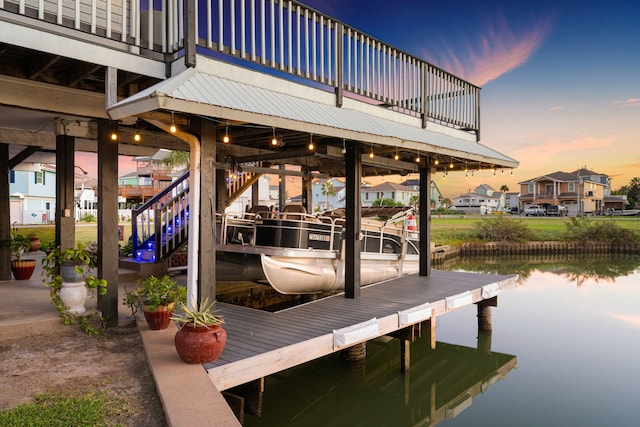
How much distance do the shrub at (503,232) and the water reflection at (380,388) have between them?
2253 cm

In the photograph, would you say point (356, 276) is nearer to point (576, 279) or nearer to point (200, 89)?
point (200, 89)

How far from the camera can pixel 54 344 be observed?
5227 millimetres

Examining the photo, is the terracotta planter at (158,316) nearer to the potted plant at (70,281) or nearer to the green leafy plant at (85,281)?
the green leafy plant at (85,281)

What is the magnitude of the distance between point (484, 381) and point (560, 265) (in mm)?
19758

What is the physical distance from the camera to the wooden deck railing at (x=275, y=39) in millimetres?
5316

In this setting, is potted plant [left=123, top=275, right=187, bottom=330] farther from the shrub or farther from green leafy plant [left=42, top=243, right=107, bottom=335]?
the shrub

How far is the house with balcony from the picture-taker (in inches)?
2378

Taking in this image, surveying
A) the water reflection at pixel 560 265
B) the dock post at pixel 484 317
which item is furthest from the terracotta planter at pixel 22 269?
the water reflection at pixel 560 265

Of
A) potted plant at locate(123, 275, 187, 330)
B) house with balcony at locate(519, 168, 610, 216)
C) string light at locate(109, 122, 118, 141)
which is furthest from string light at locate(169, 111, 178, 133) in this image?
house with balcony at locate(519, 168, 610, 216)

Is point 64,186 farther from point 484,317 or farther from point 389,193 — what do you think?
point 389,193

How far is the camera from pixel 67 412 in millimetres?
3469

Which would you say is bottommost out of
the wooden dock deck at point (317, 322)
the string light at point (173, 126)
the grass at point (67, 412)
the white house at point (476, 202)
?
the wooden dock deck at point (317, 322)

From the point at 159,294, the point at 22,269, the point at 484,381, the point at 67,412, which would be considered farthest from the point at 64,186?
the point at 484,381

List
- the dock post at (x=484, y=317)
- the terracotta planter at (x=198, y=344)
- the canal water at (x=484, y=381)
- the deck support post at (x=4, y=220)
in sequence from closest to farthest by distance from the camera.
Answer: the terracotta planter at (x=198, y=344) → the canal water at (x=484, y=381) → the deck support post at (x=4, y=220) → the dock post at (x=484, y=317)
